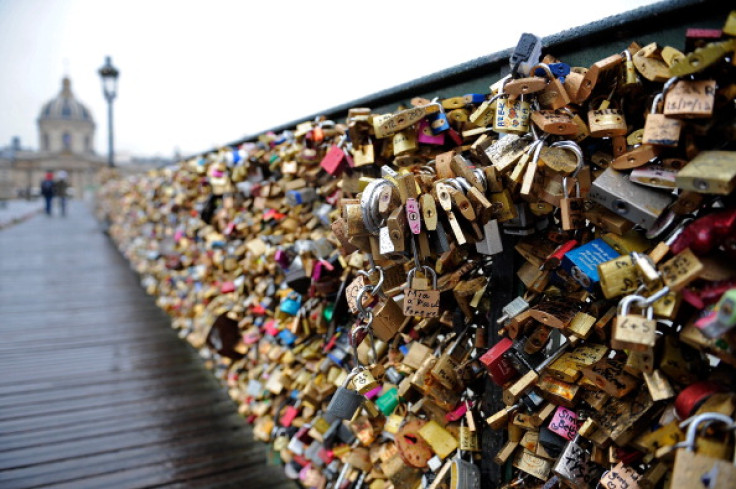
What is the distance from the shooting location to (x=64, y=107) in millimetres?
97875

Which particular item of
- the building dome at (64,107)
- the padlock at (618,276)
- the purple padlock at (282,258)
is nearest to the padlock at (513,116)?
the padlock at (618,276)

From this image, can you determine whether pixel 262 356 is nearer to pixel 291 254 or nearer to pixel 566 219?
pixel 291 254

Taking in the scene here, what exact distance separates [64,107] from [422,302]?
11614 centimetres

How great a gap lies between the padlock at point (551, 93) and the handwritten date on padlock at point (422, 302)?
1.85 ft

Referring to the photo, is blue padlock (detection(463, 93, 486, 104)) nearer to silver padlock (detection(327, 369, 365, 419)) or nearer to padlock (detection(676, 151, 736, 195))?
padlock (detection(676, 151, 736, 195))

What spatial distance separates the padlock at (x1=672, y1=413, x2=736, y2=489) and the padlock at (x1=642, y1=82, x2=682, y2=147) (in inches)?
21.1

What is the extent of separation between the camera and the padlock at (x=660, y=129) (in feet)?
3.38

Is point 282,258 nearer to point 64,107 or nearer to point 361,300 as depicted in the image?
point 361,300

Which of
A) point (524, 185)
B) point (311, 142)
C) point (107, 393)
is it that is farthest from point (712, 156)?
point (107, 393)

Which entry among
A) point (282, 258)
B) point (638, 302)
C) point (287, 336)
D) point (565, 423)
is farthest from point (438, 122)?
point (287, 336)

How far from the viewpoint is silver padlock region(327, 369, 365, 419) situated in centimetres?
155

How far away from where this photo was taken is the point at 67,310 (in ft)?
18.3

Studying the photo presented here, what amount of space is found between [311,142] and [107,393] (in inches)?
97.5

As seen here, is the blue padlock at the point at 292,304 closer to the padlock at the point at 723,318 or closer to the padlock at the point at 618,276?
the padlock at the point at 618,276
